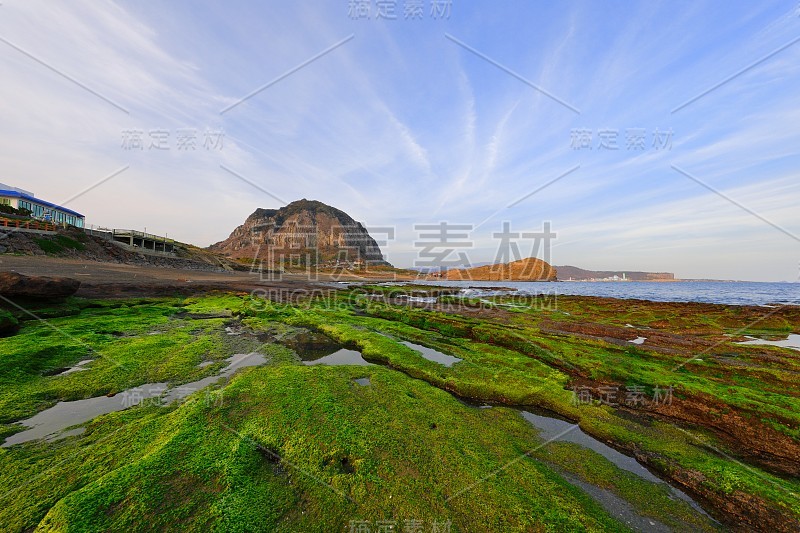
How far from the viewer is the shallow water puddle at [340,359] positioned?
41.5ft

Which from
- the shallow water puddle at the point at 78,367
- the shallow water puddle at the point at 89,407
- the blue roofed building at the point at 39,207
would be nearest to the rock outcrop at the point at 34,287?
the shallow water puddle at the point at 78,367

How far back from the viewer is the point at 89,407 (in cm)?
748

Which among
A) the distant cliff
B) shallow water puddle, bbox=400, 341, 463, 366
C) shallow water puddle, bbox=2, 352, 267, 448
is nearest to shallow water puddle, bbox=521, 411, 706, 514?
shallow water puddle, bbox=400, 341, 463, 366

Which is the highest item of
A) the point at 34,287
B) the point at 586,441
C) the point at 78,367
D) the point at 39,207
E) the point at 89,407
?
the point at 39,207

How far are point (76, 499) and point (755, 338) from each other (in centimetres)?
3652

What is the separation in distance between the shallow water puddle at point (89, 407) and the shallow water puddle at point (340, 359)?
11.4ft

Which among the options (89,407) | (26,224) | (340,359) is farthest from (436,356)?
(26,224)

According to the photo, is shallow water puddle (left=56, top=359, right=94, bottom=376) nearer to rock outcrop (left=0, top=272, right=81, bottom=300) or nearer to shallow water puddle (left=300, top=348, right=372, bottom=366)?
shallow water puddle (left=300, top=348, right=372, bottom=366)

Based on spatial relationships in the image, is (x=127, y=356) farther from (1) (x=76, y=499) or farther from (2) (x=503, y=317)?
(2) (x=503, y=317)

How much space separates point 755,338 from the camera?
20953mm

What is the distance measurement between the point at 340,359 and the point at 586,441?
9.95 m

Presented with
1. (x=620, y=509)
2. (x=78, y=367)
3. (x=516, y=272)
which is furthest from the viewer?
(x=516, y=272)

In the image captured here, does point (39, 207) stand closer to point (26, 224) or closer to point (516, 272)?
point (26, 224)

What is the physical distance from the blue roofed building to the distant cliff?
162 m
